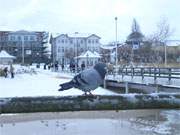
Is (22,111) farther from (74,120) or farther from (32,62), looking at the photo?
(32,62)

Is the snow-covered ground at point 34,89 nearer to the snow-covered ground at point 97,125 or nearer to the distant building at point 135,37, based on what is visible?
the snow-covered ground at point 97,125

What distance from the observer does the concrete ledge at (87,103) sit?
5.03 meters

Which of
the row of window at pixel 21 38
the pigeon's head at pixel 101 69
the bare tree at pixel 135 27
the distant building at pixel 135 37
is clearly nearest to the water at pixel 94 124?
the pigeon's head at pixel 101 69

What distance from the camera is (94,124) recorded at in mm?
16438

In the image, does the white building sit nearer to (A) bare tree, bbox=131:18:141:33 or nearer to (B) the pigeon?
(A) bare tree, bbox=131:18:141:33

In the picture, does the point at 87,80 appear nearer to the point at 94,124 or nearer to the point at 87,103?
the point at 87,103

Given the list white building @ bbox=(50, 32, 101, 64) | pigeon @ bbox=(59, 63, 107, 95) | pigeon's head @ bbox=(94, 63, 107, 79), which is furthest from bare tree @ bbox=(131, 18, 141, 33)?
pigeon @ bbox=(59, 63, 107, 95)

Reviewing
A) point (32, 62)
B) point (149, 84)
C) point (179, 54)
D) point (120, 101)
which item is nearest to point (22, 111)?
point (120, 101)

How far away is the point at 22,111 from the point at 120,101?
1081 mm

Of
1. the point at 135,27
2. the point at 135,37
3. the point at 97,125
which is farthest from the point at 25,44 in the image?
the point at 97,125

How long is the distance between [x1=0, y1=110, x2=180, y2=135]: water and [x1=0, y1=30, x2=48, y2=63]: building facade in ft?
405

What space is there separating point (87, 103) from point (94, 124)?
1137 centimetres

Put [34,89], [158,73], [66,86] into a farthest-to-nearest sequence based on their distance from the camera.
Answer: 1. [34,89]
2. [158,73]
3. [66,86]

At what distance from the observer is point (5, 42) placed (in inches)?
6073
